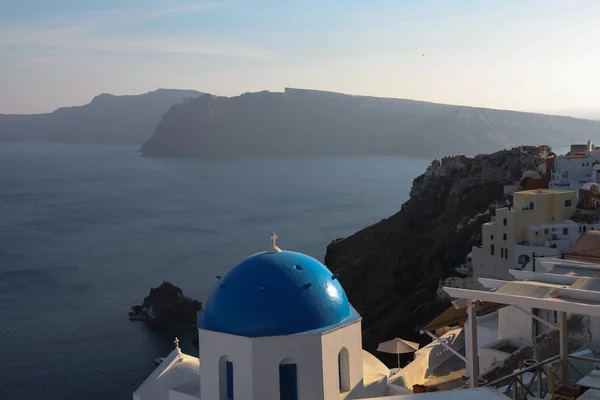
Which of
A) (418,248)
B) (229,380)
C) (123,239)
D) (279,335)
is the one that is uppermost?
(279,335)

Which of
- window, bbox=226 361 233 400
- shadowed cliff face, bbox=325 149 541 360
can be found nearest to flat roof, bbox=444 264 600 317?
window, bbox=226 361 233 400

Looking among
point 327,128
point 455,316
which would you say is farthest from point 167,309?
point 327,128

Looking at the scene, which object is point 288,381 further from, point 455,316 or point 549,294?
point 455,316

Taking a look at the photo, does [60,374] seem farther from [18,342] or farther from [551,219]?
[551,219]

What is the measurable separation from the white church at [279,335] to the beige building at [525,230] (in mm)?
14954

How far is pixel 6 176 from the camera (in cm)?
11062

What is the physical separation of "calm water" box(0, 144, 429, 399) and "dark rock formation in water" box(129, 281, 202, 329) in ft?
2.77

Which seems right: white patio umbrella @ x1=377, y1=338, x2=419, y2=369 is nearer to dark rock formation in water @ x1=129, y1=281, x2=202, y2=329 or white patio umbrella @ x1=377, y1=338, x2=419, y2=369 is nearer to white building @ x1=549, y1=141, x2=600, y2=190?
white building @ x1=549, y1=141, x2=600, y2=190

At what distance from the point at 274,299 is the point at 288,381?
3.11 ft

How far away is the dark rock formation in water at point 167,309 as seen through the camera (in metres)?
32.2

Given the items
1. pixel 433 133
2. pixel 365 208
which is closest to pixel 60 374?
pixel 365 208

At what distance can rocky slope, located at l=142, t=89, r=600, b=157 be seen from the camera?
153250mm

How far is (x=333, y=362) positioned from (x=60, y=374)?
21.5 meters

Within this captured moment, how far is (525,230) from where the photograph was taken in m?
21.8
